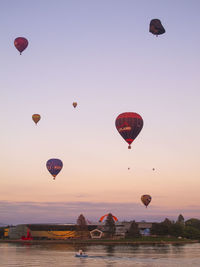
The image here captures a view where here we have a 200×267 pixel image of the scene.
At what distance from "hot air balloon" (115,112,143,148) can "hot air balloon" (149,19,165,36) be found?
63.3 ft

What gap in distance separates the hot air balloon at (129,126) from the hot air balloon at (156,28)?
19286mm

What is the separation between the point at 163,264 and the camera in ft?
230

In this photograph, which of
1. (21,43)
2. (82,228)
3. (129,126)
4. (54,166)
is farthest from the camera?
(82,228)

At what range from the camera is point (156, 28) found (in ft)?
279

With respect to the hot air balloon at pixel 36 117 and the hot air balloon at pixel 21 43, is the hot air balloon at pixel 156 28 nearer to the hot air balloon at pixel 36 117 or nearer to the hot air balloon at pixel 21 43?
the hot air balloon at pixel 21 43

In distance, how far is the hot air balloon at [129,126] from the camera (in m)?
90.4

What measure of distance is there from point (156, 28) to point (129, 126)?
22585 millimetres

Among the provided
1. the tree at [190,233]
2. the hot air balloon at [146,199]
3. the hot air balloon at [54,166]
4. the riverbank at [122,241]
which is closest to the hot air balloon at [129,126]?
the hot air balloon at [54,166]

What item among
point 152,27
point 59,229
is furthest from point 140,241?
point 152,27

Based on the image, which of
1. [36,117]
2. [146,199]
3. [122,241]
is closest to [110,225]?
[122,241]

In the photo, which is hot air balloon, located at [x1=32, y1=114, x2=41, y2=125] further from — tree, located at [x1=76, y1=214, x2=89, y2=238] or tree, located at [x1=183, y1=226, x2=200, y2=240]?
tree, located at [x1=183, y1=226, x2=200, y2=240]

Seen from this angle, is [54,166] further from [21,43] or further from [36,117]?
[21,43]

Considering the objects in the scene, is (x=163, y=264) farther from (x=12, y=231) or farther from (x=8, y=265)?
(x=12, y=231)

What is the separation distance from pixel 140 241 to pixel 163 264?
250ft
